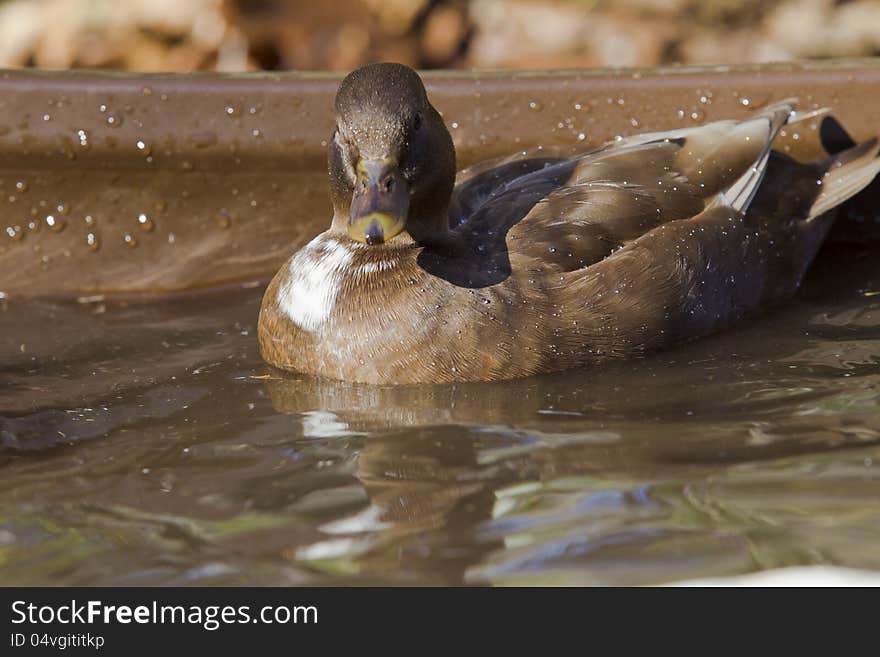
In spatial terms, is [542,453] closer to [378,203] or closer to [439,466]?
[439,466]

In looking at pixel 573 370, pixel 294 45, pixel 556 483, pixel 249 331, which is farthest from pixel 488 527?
pixel 294 45

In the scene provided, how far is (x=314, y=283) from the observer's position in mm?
4715

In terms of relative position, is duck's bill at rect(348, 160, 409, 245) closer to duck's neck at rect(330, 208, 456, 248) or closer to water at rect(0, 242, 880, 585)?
duck's neck at rect(330, 208, 456, 248)

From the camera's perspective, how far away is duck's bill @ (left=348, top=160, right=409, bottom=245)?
4125mm

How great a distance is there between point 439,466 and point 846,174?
8.54 feet

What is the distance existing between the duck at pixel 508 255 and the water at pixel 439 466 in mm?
115

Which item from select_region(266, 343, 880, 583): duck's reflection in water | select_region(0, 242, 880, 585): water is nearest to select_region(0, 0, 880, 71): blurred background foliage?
select_region(0, 242, 880, 585): water

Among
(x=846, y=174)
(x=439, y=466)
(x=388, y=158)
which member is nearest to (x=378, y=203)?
(x=388, y=158)

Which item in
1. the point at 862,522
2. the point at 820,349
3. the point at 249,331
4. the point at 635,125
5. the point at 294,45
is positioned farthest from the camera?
the point at 294,45

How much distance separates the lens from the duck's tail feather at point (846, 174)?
5484 mm

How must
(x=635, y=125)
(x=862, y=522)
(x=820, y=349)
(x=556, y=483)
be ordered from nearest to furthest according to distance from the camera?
1. (x=862, y=522)
2. (x=556, y=483)
3. (x=820, y=349)
4. (x=635, y=125)

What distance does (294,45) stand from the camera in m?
7.40
